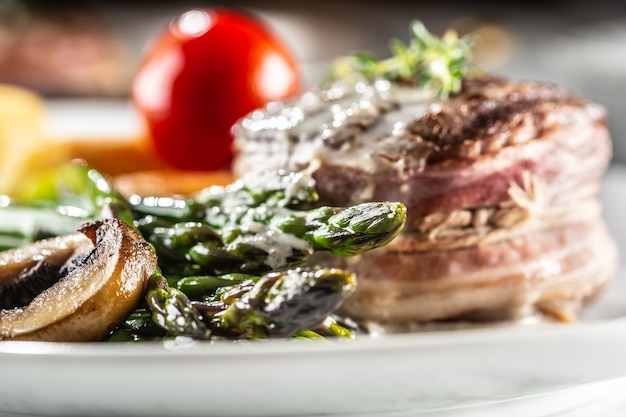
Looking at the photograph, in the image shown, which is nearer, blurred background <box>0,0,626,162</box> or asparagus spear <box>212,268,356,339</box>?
asparagus spear <box>212,268,356,339</box>

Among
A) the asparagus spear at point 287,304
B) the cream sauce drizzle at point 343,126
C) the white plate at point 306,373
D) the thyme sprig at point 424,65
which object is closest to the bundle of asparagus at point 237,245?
the asparagus spear at point 287,304

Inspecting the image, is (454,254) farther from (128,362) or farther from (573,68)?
(573,68)

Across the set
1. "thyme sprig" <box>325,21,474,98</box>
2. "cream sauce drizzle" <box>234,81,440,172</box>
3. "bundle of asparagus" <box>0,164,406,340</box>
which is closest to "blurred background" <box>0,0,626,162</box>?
"thyme sprig" <box>325,21,474,98</box>

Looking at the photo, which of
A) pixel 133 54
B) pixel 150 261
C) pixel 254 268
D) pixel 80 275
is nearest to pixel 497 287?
pixel 254 268

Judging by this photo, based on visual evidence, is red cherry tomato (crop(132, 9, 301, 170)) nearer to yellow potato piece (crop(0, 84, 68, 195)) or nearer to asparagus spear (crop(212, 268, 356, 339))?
yellow potato piece (crop(0, 84, 68, 195))

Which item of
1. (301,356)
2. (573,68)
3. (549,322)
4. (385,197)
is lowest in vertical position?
(549,322)

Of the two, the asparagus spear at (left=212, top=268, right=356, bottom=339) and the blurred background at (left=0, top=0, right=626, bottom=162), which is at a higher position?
the blurred background at (left=0, top=0, right=626, bottom=162)

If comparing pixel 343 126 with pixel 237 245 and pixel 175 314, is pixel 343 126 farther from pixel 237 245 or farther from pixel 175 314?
pixel 175 314
